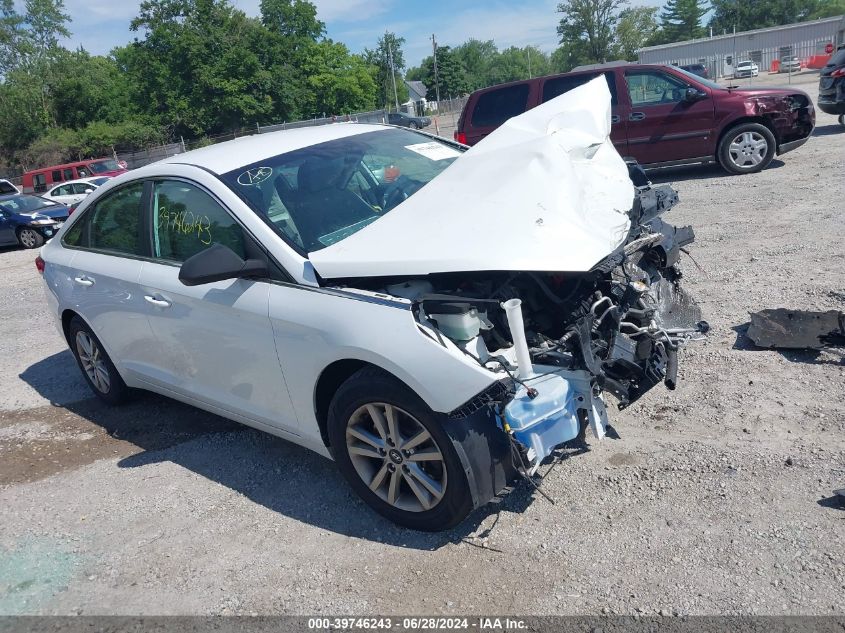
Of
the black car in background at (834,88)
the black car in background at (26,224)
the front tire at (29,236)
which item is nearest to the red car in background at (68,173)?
the black car in background at (26,224)

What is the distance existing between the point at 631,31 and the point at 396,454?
90.1 metres

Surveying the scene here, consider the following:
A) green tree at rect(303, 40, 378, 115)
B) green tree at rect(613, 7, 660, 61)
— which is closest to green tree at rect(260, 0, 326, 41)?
green tree at rect(303, 40, 378, 115)

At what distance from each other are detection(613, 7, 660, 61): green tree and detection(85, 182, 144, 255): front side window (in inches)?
3400

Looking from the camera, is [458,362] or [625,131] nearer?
[458,362]

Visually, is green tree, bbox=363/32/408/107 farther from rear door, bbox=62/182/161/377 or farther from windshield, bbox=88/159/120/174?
rear door, bbox=62/182/161/377

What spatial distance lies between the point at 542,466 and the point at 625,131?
28.6 ft

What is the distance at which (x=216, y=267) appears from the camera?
348 cm

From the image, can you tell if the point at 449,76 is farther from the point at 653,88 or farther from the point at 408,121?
the point at 653,88

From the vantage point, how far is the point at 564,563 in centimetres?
305

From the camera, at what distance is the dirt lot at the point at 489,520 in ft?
9.52

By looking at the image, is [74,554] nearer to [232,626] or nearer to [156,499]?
[156,499]

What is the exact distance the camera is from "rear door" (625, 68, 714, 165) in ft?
35.8

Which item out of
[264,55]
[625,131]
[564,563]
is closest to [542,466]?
[564,563]

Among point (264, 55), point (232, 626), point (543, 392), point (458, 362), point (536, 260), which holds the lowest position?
point (232, 626)
